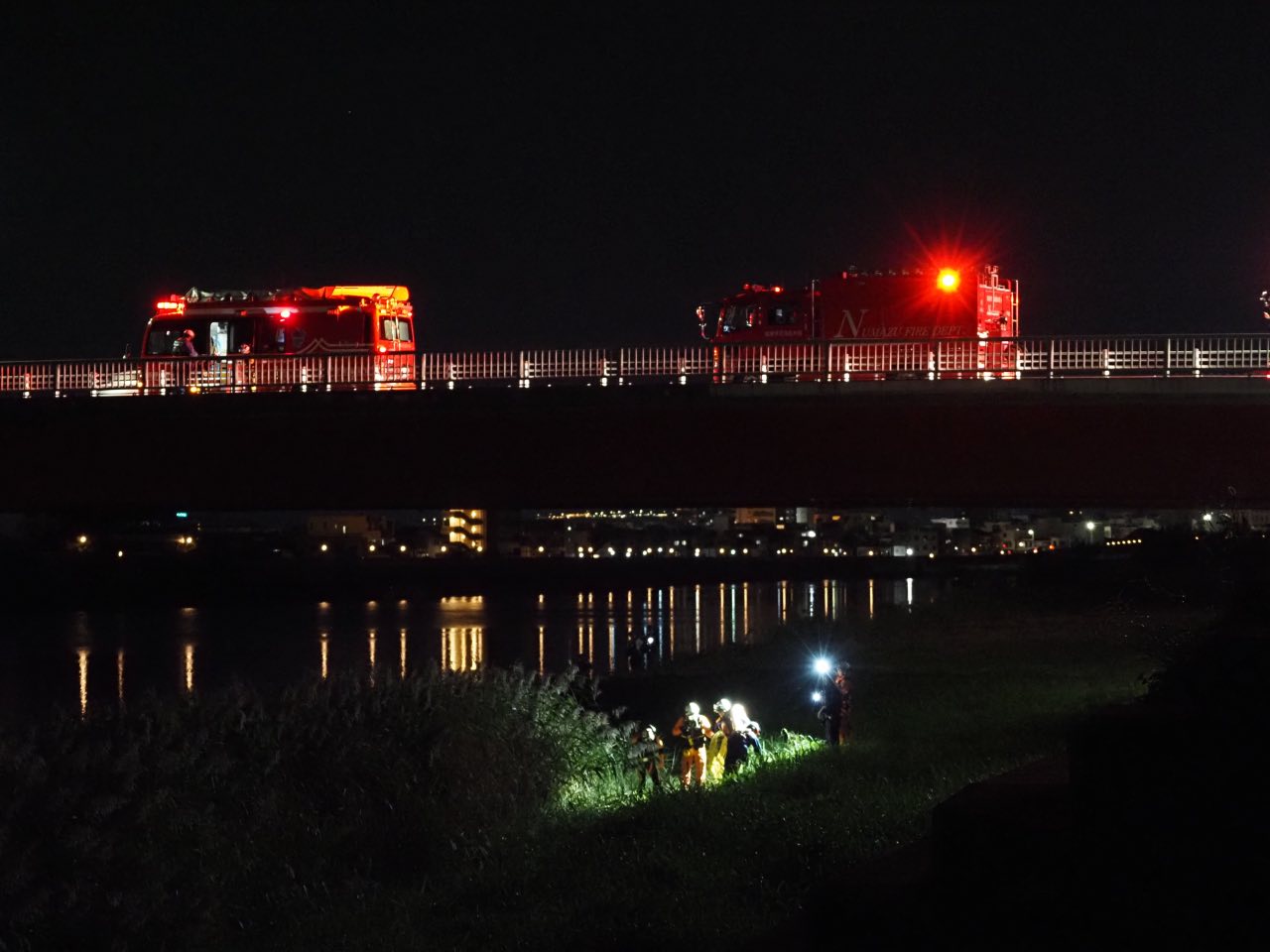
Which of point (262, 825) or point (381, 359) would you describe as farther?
point (381, 359)

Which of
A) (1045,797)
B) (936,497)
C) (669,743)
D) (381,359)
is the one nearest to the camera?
(1045,797)

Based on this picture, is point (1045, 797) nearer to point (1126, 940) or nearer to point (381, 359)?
point (1126, 940)

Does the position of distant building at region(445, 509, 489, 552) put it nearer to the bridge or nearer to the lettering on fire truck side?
the lettering on fire truck side

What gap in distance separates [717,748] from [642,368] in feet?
33.5

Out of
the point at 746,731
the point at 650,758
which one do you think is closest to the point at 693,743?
the point at 650,758

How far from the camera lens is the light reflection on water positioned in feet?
163

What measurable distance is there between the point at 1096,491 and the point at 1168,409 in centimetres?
185

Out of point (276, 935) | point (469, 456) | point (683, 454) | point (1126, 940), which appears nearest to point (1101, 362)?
point (683, 454)

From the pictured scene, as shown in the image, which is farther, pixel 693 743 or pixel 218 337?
pixel 218 337

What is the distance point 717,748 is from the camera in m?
20.0

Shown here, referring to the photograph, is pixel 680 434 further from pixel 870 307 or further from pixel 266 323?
pixel 266 323

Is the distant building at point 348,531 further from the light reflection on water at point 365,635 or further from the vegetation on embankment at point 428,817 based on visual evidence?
the vegetation on embankment at point 428,817

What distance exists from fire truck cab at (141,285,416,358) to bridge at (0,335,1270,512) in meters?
9.74

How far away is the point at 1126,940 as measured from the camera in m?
7.39
